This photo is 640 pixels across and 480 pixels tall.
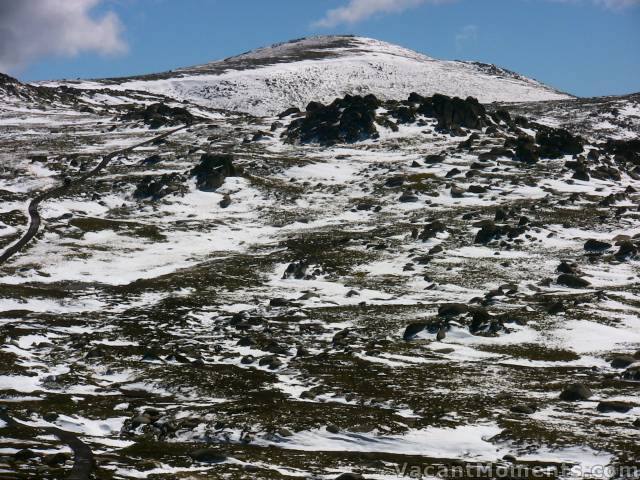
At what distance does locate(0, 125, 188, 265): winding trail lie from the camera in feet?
242

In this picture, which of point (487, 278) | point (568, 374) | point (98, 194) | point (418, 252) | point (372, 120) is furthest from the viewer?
point (372, 120)

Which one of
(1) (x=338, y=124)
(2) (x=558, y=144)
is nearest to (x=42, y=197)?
(1) (x=338, y=124)

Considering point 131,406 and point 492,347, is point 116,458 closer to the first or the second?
point 131,406

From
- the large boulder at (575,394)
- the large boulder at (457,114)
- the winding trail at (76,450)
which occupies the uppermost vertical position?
the large boulder at (457,114)

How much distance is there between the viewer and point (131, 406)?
36.9 meters

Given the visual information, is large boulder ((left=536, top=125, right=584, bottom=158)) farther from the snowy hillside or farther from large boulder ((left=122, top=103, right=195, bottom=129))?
large boulder ((left=122, top=103, right=195, bottom=129))

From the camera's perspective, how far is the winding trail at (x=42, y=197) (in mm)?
73625

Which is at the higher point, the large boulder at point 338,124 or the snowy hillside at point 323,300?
the large boulder at point 338,124

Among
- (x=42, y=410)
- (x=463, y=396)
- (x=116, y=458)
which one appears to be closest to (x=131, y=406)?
(x=42, y=410)

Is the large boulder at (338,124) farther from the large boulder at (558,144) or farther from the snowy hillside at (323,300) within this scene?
the large boulder at (558,144)

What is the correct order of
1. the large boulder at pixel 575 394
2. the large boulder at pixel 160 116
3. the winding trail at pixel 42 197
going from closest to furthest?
the large boulder at pixel 575 394 < the winding trail at pixel 42 197 < the large boulder at pixel 160 116

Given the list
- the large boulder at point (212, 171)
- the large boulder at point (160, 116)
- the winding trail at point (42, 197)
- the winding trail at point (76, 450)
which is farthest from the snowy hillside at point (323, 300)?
the large boulder at point (160, 116)

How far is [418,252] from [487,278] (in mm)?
10929

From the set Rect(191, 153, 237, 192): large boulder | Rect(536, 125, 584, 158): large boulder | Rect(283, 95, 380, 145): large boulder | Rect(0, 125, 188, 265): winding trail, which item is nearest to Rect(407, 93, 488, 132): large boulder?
Rect(283, 95, 380, 145): large boulder
